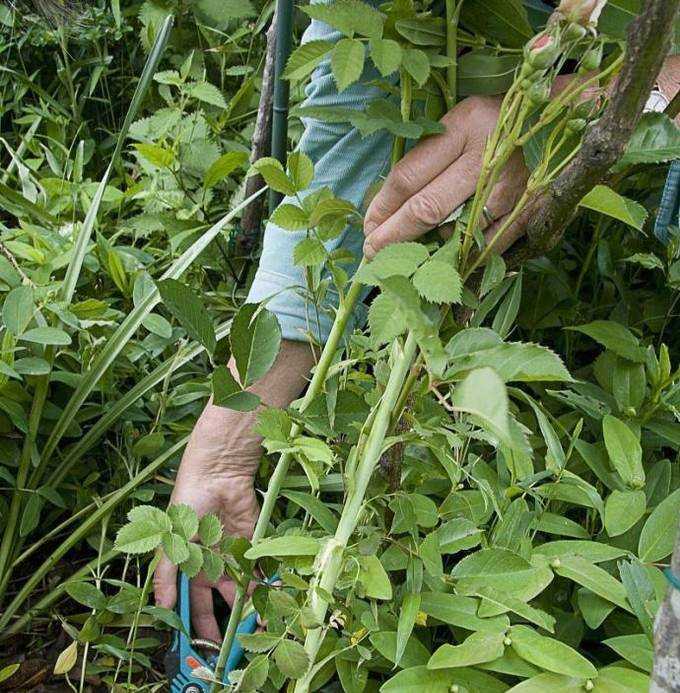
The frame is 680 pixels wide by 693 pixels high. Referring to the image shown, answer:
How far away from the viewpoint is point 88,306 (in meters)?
1.20

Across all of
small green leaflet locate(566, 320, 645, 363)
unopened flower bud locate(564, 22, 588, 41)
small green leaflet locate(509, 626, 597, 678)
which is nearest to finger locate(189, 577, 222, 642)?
small green leaflet locate(509, 626, 597, 678)

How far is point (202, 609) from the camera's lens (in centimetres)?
110

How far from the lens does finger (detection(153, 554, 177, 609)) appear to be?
1079 mm

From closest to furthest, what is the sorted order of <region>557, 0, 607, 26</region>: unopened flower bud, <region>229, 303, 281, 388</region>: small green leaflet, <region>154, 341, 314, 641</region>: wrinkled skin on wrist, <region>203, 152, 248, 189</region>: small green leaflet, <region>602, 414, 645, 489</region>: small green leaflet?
<region>557, 0, 607, 26</region>: unopened flower bud → <region>229, 303, 281, 388</region>: small green leaflet → <region>602, 414, 645, 489</region>: small green leaflet → <region>154, 341, 314, 641</region>: wrinkled skin on wrist → <region>203, 152, 248, 189</region>: small green leaflet

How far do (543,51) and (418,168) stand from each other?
0.20m

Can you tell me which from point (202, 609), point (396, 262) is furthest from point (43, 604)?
point (396, 262)

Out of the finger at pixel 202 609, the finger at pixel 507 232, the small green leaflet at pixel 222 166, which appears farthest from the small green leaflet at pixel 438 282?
the small green leaflet at pixel 222 166

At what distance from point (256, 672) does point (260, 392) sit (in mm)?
449

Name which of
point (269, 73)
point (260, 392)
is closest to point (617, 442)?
point (260, 392)

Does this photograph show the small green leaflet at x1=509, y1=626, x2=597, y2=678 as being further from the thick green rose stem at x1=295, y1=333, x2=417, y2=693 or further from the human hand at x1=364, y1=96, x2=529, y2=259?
the human hand at x1=364, y1=96, x2=529, y2=259

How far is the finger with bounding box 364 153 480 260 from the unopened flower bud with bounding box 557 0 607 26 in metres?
0.19

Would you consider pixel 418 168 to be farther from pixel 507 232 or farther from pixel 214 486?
pixel 214 486

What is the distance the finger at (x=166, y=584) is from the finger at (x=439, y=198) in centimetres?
56

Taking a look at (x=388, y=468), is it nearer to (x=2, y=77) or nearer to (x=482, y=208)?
(x=482, y=208)
